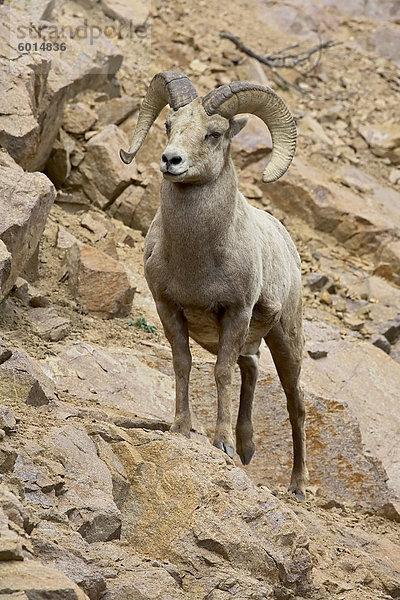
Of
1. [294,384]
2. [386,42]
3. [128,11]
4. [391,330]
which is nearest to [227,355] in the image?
[294,384]

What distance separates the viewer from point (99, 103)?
47.0 feet

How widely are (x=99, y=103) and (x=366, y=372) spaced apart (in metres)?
5.82

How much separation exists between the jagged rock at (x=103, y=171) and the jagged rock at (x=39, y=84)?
61 centimetres

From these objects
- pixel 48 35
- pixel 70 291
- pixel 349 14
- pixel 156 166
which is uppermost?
pixel 349 14

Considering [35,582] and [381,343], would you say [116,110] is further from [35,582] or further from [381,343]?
[35,582]

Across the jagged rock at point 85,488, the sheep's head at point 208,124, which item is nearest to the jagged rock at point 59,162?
the sheep's head at point 208,124

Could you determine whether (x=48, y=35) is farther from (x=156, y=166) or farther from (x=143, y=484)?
(x=143, y=484)

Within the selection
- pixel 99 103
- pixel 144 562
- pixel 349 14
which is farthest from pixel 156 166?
pixel 349 14

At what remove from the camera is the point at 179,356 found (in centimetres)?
706

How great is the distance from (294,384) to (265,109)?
2735 millimetres

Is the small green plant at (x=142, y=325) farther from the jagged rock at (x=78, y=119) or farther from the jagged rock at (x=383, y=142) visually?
the jagged rock at (x=383, y=142)

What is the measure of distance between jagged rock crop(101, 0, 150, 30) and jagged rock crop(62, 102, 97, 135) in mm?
3970

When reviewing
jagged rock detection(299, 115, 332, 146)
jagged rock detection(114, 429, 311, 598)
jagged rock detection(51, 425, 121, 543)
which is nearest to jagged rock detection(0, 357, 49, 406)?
jagged rock detection(51, 425, 121, 543)

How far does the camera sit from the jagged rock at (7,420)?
530 cm
